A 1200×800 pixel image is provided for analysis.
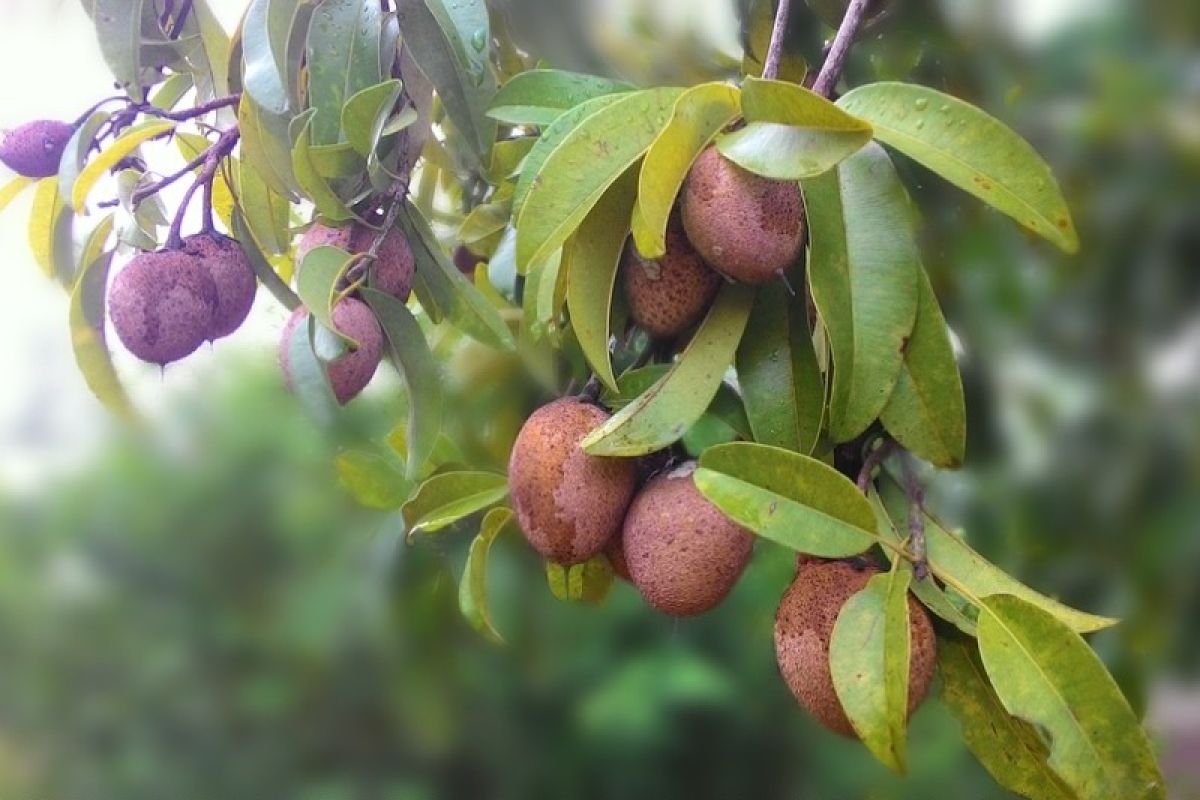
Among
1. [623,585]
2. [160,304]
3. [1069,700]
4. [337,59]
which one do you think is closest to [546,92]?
[337,59]

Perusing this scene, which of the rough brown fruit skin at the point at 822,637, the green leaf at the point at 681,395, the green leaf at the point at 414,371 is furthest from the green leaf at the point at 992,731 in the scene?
the green leaf at the point at 414,371

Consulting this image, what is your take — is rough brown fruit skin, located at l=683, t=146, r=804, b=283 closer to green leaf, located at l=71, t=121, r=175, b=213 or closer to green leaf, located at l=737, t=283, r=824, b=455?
green leaf, located at l=737, t=283, r=824, b=455

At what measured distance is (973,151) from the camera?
301 mm

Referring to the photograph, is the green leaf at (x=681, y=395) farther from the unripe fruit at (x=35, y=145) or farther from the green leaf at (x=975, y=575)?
the unripe fruit at (x=35, y=145)

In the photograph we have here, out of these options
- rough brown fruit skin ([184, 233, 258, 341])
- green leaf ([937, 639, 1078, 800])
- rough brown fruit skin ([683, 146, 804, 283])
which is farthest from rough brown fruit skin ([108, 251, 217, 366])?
green leaf ([937, 639, 1078, 800])

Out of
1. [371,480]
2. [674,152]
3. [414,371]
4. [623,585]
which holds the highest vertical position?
[674,152]

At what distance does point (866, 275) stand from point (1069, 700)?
14cm

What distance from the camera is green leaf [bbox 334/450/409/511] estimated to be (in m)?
0.56

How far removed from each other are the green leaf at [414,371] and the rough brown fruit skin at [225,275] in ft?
0.27

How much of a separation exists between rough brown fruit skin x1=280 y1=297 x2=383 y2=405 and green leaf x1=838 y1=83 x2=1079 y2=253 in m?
0.21

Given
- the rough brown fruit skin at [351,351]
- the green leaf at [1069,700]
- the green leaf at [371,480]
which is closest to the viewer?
the green leaf at [1069,700]

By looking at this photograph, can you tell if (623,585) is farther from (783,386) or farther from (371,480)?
(783,386)

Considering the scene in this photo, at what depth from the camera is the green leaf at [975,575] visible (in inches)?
12.1

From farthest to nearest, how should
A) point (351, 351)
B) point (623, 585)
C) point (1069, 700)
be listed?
point (623, 585) → point (351, 351) → point (1069, 700)
